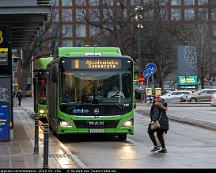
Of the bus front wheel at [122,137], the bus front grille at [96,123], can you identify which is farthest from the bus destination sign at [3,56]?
the bus front wheel at [122,137]

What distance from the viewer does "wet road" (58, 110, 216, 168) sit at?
13.8 m

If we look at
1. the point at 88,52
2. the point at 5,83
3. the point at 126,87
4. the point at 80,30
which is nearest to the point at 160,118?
the point at 126,87

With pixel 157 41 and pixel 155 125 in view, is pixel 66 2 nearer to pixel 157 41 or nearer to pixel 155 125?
pixel 157 41

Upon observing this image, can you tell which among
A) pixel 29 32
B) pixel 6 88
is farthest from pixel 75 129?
pixel 29 32

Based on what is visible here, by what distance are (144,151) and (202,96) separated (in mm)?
47939

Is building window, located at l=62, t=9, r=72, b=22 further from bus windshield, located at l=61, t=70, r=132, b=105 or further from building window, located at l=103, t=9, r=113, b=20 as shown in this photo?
bus windshield, located at l=61, t=70, r=132, b=105

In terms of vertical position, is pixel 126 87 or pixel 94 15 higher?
pixel 94 15

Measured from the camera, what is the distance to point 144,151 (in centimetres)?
1692

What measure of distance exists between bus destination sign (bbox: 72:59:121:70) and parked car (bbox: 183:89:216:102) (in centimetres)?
4410

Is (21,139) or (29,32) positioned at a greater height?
(29,32)

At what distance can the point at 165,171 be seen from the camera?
7.66 m

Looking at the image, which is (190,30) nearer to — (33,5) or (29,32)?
(29,32)

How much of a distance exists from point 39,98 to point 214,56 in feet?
163

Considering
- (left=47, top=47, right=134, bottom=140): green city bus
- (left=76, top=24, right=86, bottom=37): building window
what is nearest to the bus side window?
(left=47, top=47, right=134, bottom=140): green city bus
